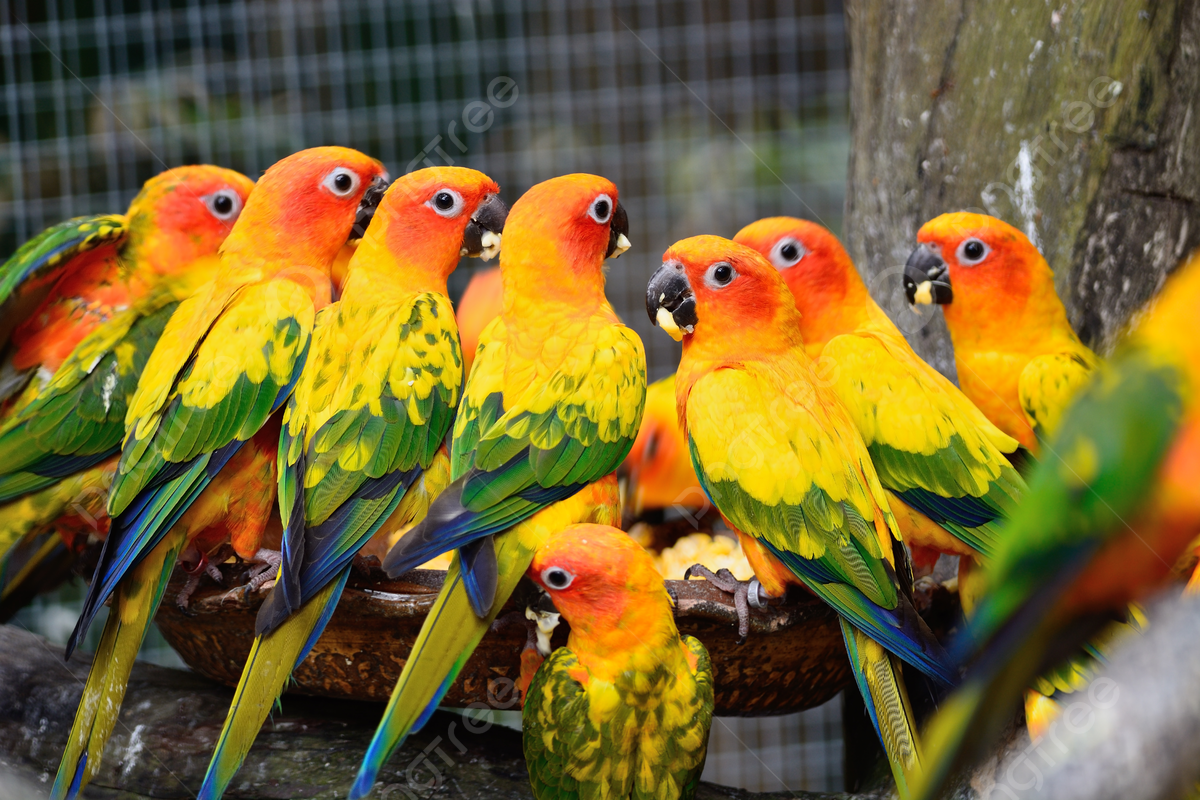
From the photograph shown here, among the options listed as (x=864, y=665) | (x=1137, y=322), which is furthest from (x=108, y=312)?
(x=1137, y=322)

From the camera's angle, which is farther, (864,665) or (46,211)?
(46,211)

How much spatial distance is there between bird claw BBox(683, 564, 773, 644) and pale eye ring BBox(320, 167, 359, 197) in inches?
38.0

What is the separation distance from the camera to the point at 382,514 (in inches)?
56.7

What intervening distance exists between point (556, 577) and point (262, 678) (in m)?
0.43

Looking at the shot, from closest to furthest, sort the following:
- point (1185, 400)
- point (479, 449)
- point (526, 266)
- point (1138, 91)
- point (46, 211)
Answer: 1. point (1185, 400)
2. point (479, 449)
3. point (526, 266)
4. point (1138, 91)
5. point (46, 211)

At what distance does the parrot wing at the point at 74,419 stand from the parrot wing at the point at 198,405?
0.37 feet

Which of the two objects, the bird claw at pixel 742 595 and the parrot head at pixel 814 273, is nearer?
the bird claw at pixel 742 595

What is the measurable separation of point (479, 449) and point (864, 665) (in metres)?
0.67

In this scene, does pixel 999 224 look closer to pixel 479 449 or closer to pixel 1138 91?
pixel 1138 91

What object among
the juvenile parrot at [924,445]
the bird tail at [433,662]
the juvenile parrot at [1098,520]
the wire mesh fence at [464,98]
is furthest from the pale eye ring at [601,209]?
the wire mesh fence at [464,98]

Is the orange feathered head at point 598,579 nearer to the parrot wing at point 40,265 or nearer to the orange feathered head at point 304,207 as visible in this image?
the orange feathered head at point 304,207

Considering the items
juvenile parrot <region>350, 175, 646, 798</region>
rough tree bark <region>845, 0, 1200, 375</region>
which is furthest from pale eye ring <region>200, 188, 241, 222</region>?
rough tree bark <region>845, 0, 1200, 375</region>

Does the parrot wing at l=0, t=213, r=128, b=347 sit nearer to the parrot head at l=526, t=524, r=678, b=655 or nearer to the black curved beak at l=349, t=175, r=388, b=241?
the black curved beak at l=349, t=175, r=388, b=241

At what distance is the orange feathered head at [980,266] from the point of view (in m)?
2.00
